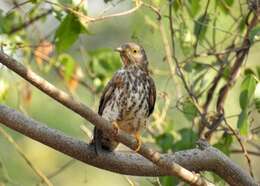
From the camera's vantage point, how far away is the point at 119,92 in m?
4.61

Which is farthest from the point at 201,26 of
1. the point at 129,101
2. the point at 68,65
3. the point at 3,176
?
the point at 3,176

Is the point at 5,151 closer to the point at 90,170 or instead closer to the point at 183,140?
the point at 90,170

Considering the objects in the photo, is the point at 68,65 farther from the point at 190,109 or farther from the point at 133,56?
the point at 190,109

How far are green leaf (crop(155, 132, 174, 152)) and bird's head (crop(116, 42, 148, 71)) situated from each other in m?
0.50

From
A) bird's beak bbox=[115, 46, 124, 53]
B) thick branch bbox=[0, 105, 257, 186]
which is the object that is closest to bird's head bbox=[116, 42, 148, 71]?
bird's beak bbox=[115, 46, 124, 53]

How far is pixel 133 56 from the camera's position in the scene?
194 inches

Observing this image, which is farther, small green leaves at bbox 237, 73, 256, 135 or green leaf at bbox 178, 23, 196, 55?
green leaf at bbox 178, 23, 196, 55

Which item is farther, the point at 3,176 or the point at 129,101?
the point at 3,176

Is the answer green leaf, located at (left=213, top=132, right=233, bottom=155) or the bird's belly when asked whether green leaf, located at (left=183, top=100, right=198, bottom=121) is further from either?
the bird's belly

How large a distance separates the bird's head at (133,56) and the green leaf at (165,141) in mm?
498

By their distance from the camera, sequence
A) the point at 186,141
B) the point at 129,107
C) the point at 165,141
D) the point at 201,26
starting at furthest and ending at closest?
1. the point at 165,141
2. the point at 186,141
3. the point at 201,26
4. the point at 129,107

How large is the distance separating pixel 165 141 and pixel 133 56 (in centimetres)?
58

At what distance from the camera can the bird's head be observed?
4.92 m

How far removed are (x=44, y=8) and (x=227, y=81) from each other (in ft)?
4.22
